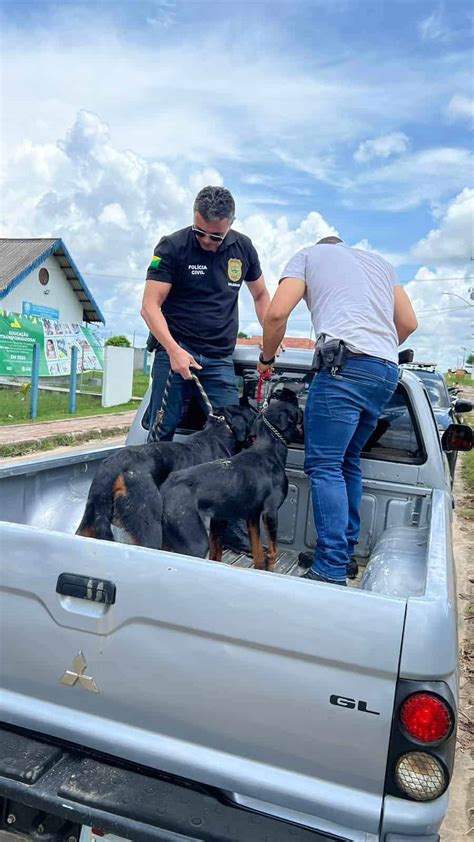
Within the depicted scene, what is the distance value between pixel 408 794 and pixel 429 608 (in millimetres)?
489

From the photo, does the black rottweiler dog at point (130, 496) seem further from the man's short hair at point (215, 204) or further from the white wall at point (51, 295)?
the white wall at point (51, 295)

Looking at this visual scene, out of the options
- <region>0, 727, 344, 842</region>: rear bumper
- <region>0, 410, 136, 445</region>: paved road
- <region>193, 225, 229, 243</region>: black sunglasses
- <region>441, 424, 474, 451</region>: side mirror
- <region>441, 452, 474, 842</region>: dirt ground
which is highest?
<region>193, 225, 229, 243</region>: black sunglasses

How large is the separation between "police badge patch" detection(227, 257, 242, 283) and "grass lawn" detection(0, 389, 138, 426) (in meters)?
10.9

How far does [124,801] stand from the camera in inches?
69.1

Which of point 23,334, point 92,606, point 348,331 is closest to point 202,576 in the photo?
point 92,606

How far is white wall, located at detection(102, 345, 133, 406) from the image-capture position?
771 inches

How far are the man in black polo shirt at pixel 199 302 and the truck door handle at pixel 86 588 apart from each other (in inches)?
75.0

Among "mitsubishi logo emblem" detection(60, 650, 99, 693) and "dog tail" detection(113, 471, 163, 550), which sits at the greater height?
"dog tail" detection(113, 471, 163, 550)

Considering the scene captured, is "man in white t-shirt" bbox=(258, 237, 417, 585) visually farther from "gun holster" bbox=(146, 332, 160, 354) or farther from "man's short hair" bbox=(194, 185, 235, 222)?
"gun holster" bbox=(146, 332, 160, 354)

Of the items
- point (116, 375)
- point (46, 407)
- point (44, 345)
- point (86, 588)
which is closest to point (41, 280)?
point (116, 375)

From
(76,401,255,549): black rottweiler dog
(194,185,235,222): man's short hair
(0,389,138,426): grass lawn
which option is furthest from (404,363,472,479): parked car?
(0,389,138,426): grass lawn

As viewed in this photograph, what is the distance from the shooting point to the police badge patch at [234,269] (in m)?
3.96

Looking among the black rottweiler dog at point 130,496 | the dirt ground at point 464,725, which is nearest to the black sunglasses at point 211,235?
the black rottweiler dog at point 130,496

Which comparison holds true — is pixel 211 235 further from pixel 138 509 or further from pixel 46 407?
pixel 46 407
